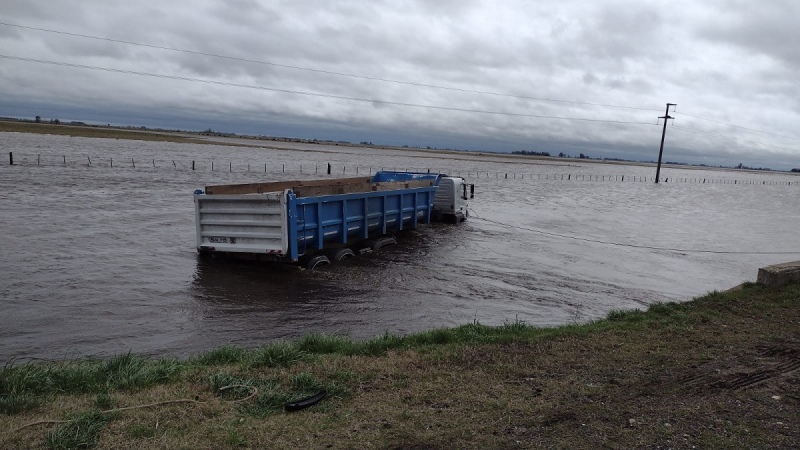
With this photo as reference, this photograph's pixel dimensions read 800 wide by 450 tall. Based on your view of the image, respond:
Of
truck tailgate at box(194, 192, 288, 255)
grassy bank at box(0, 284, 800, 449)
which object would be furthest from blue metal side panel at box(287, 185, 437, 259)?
grassy bank at box(0, 284, 800, 449)

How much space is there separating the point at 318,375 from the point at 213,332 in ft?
12.8

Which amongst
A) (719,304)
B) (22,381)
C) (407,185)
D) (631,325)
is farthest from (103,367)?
(407,185)

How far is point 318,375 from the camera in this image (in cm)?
604

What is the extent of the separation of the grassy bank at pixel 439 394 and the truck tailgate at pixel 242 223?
6.24m

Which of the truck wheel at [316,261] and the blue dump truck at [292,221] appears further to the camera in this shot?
the truck wheel at [316,261]

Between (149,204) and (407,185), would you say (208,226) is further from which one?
(149,204)

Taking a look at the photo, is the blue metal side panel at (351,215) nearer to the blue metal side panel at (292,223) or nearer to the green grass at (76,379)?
the blue metal side panel at (292,223)

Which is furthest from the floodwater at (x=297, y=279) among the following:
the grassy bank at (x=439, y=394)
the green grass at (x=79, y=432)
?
the green grass at (x=79, y=432)

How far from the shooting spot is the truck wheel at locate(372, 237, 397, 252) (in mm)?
17375

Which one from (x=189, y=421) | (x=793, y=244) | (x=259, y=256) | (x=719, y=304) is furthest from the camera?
(x=793, y=244)

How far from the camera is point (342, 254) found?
15516 millimetres

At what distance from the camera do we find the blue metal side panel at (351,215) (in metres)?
13.7

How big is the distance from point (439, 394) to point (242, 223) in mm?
9424

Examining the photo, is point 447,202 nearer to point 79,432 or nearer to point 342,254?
point 342,254
